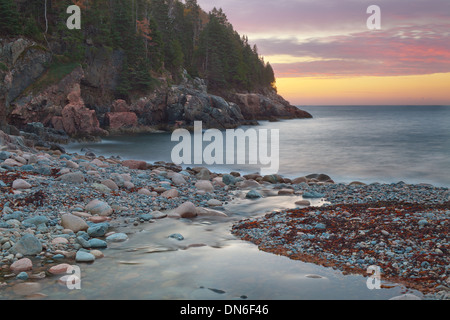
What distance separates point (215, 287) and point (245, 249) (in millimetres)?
1704

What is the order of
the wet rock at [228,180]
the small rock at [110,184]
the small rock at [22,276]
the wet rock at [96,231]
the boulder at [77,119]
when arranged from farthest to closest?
the boulder at [77,119], the wet rock at [228,180], the small rock at [110,184], the wet rock at [96,231], the small rock at [22,276]

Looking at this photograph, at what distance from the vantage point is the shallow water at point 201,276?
5012 mm

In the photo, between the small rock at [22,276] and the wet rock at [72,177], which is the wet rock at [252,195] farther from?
the small rock at [22,276]

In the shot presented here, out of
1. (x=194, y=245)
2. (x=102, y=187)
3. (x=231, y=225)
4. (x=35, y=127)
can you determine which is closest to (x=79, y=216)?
(x=102, y=187)

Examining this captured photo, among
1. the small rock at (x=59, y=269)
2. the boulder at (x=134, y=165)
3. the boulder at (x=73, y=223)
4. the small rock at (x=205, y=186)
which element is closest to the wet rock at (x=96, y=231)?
the boulder at (x=73, y=223)

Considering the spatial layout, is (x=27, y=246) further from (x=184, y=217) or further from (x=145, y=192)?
(x=145, y=192)

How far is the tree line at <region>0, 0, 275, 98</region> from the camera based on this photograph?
38156 mm

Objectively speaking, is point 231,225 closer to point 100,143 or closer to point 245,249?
point 245,249

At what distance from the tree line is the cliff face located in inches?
53.3

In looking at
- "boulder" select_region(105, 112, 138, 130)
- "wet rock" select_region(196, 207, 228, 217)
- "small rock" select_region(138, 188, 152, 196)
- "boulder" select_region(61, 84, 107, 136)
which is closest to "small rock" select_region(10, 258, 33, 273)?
"wet rock" select_region(196, 207, 228, 217)

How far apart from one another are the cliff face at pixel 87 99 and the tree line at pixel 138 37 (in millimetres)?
1354

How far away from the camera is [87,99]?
39.8 m

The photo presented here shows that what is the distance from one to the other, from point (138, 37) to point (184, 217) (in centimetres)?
4186

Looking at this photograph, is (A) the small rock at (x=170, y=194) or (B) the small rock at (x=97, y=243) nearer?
(B) the small rock at (x=97, y=243)
